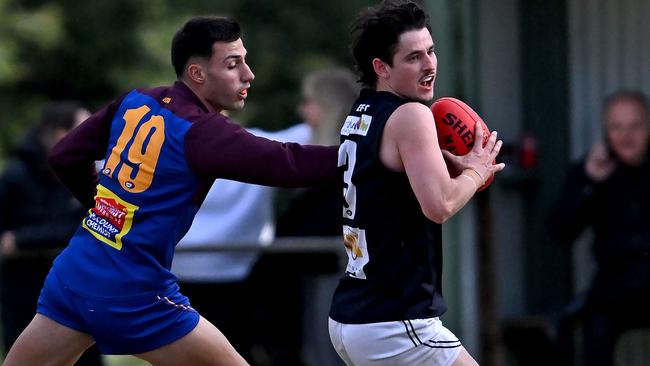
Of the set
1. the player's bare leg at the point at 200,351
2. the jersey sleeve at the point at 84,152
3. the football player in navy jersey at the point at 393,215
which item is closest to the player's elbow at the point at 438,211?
the football player in navy jersey at the point at 393,215

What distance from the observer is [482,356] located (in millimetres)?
8250

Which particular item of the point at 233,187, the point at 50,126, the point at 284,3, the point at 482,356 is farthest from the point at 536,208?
the point at 284,3

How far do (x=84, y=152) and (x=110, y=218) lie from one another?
0.44 meters

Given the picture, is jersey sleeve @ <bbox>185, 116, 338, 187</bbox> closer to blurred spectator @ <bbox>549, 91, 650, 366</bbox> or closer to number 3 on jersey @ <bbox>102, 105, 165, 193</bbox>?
number 3 on jersey @ <bbox>102, 105, 165, 193</bbox>

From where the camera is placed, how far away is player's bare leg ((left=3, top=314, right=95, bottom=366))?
5176 mm

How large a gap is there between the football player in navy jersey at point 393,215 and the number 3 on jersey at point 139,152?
0.73 m

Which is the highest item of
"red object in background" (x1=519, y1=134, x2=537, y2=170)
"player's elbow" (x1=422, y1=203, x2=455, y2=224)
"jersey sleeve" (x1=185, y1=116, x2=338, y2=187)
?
"jersey sleeve" (x1=185, y1=116, x2=338, y2=187)

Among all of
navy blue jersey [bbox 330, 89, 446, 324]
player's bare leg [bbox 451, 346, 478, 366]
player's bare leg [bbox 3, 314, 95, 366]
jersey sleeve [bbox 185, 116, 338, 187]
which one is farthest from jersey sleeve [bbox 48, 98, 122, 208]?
player's bare leg [bbox 451, 346, 478, 366]

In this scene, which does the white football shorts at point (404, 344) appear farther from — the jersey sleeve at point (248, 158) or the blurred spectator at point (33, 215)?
the blurred spectator at point (33, 215)

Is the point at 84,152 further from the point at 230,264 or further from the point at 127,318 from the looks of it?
the point at 230,264

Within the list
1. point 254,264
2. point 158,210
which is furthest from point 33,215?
point 158,210

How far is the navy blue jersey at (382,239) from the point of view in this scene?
4668mm

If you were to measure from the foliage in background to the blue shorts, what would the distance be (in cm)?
1181

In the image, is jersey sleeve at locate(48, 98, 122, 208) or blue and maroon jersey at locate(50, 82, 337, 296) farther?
jersey sleeve at locate(48, 98, 122, 208)
